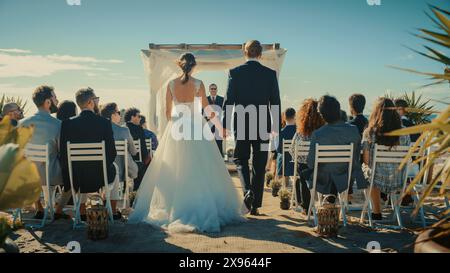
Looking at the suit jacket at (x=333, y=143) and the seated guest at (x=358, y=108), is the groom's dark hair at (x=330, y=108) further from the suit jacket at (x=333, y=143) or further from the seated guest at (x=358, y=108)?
the seated guest at (x=358, y=108)

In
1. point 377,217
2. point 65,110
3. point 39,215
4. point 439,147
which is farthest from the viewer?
point 65,110

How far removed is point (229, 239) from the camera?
3.97 m

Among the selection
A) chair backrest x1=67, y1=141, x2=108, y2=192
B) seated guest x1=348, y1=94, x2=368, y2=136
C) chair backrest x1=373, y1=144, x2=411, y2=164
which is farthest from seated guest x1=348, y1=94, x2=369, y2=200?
chair backrest x1=67, y1=141, x2=108, y2=192

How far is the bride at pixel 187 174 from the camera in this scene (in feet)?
15.0

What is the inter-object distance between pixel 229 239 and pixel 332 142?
1635 mm

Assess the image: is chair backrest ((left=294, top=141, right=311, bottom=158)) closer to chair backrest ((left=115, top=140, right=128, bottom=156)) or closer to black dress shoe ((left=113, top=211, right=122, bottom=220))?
chair backrest ((left=115, top=140, right=128, bottom=156))

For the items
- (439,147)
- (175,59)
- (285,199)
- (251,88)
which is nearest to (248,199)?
(285,199)

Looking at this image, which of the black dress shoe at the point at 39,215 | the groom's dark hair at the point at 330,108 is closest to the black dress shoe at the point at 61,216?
the black dress shoe at the point at 39,215

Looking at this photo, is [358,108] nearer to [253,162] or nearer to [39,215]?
[253,162]

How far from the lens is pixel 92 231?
13.0 feet

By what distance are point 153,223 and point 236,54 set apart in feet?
19.1
